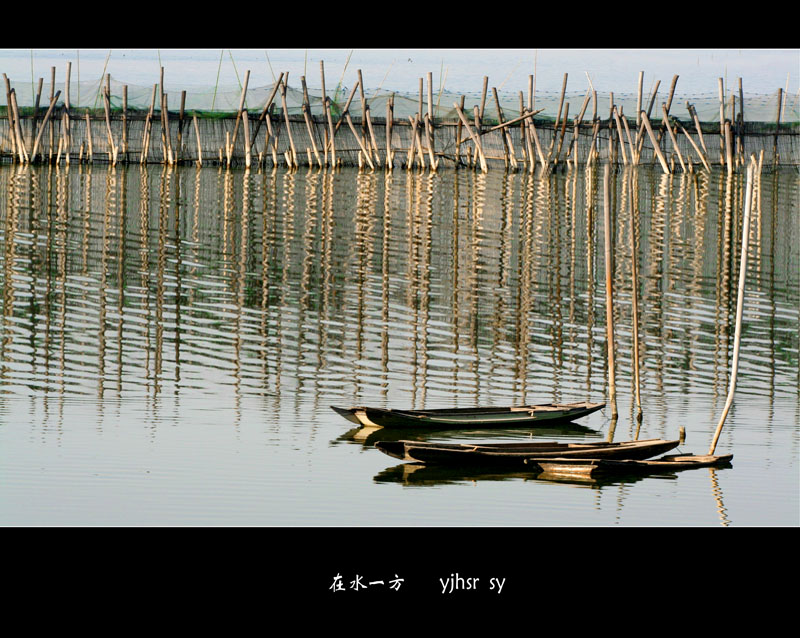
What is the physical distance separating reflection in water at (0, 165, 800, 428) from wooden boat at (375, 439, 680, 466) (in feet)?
6.25

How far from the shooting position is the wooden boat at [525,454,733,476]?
883 cm

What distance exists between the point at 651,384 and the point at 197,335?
446 cm

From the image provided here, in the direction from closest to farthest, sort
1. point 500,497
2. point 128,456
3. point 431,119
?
point 500,497, point 128,456, point 431,119

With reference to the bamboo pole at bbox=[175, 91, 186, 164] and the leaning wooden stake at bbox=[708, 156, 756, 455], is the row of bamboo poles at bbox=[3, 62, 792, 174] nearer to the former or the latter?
the bamboo pole at bbox=[175, 91, 186, 164]

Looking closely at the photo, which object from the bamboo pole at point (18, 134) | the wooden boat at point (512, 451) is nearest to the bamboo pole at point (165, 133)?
the bamboo pole at point (18, 134)

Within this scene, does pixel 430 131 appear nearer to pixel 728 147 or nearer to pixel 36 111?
pixel 728 147

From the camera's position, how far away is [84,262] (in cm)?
1755

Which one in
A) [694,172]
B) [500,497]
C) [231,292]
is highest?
[694,172]

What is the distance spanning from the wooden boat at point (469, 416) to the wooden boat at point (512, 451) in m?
0.81

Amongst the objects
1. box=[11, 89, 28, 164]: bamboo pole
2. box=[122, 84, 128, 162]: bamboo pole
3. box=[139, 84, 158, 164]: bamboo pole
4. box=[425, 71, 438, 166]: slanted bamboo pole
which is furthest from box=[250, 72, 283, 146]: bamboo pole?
box=[11, 89, 28, 164]: bamboo pole

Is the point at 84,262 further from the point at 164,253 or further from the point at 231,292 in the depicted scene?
the point at 231,292

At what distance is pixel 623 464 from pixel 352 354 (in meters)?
4.22

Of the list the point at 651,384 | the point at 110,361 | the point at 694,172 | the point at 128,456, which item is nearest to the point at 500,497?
the point at 128,456

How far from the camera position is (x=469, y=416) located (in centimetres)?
998
